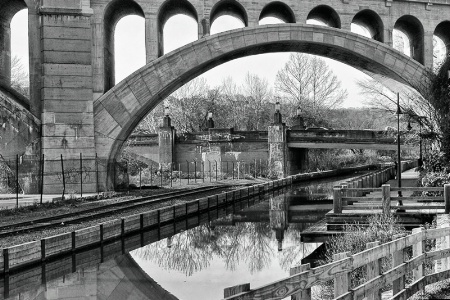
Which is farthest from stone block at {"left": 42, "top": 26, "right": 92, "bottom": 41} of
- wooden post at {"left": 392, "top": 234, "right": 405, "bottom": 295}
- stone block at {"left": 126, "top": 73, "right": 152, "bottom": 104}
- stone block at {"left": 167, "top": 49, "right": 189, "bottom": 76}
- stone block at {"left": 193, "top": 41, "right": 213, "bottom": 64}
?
wooden post at {"left": 392, "top": 234, "right": 405, "bottom": 295}

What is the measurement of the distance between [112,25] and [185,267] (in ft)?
62.9

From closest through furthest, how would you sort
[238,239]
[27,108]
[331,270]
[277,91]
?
1. [331,270]
2. [238,239]
3. [27,108]
4. [277,91]

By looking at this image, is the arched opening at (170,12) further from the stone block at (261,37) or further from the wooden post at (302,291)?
the wooden post at (302,291)

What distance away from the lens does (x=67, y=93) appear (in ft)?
90.6

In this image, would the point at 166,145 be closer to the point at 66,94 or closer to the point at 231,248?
the point at 66,94

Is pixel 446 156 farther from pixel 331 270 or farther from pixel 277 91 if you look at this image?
pixel 277 91

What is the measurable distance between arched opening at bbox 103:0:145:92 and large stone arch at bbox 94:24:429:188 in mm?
1459

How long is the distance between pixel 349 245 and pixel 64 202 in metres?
15.1

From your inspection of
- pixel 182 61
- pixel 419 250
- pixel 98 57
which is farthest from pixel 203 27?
pixel 419 250

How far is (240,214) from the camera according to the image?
87.9 ft

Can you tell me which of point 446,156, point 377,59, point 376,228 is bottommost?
point 376,228

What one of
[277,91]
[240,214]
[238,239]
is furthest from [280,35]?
[277,91]

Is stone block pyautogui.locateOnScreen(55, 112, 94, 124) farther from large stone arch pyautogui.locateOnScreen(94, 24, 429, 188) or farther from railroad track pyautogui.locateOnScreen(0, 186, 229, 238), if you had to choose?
railroad track pyautogui.locateOnScreen(0, 186, 229, 238)

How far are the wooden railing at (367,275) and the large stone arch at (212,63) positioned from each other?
2068cm
